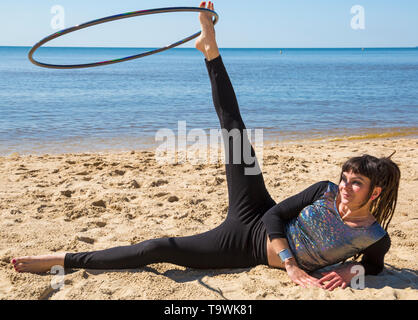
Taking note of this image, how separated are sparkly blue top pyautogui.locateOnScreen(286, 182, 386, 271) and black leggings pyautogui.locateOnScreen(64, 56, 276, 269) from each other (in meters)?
0.27

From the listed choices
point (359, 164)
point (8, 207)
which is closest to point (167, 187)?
point (8, 207)

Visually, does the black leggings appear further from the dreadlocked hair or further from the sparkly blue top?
the dreadlocked hair

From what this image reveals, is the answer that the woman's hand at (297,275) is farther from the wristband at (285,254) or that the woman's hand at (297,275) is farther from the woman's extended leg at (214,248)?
the woman's extended leg at (214,248)

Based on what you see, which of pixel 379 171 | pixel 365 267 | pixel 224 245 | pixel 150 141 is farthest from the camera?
pixel 150 141

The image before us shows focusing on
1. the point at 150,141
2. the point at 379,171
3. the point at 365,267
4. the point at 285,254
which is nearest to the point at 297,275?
the point at 285,254

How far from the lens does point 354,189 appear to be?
2850mm

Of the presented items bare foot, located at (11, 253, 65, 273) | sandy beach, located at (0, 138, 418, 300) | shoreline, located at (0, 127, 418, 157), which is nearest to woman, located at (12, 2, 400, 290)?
bare foot, located at (11, 253, 65, 273)

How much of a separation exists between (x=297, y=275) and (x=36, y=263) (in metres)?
1.92

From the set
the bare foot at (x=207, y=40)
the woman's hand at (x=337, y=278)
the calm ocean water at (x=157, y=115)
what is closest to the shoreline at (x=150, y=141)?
the calm ocean water at (x=157, y=115)

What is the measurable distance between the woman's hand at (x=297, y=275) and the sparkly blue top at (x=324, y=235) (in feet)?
0.33

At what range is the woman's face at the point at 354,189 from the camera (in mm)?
2850

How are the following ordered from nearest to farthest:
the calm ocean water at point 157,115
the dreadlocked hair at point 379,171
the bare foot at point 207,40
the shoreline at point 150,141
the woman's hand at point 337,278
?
1. the dreadlocked hair at point 379,171
2. the woman's hand at point 337,278
3. the bare foot at point 207,40
4. the shoreline at point 150,141
5. the calm ocean water at point 157,115

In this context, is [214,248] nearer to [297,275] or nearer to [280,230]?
[280,230]
